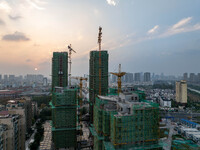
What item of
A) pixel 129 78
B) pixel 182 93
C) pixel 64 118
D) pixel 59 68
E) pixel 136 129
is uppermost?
pixel 59 68

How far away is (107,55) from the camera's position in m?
22.3

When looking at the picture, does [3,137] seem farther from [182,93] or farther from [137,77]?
[137,77]

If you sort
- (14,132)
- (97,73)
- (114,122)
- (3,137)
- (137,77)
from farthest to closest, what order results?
(137,77), (97,73), (14,132), (3,137), (114,122)

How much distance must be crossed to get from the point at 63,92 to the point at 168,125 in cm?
1852

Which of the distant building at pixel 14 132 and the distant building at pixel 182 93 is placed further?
the distant building at pixel 182 93

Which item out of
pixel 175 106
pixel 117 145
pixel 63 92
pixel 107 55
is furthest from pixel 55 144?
pixel 175 106

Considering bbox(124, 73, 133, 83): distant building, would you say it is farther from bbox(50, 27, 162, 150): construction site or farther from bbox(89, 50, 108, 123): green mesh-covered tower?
bbox(50, 27, 162, 150): construction site

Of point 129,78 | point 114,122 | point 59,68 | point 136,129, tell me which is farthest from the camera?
point 129,78

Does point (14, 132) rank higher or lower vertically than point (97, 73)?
lower

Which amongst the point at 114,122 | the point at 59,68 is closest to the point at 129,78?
the point at 59,68

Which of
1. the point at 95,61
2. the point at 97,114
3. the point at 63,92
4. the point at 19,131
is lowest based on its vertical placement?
the point at 19,131

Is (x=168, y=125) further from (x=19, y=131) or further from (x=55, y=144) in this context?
(x=19, y=131)

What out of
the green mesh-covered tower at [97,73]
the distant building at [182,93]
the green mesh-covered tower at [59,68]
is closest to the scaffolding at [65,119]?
the green mesh-covered tower at [97,73]

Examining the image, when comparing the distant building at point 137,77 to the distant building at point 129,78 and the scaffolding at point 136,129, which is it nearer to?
the distant building at point 129,78
